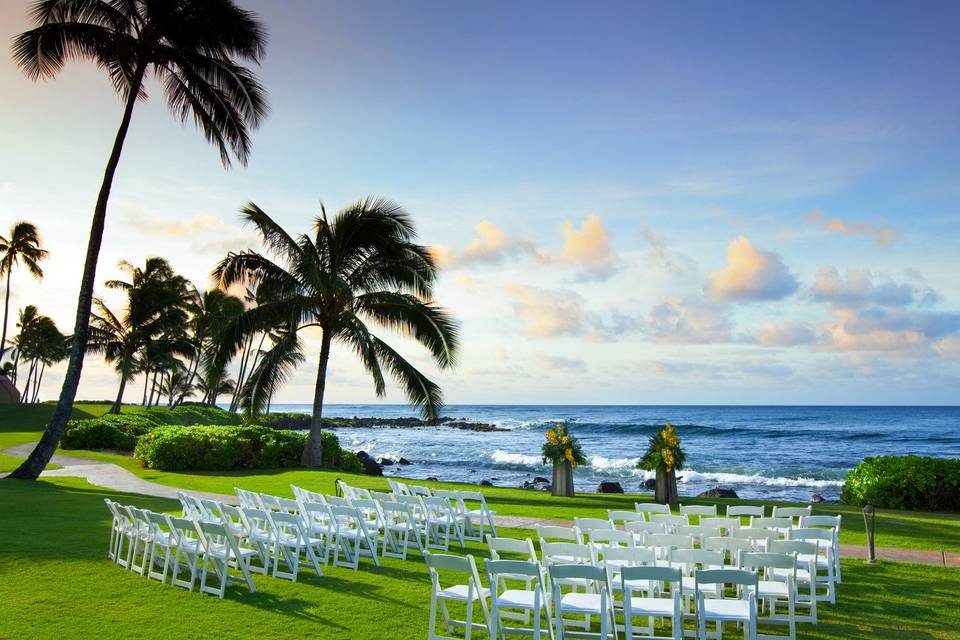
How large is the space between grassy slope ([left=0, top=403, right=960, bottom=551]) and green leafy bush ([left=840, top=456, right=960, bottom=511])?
829 millimetres

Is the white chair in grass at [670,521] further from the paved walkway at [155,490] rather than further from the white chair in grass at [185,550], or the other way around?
the white chair in grass at [185,550]

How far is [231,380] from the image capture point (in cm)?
6662

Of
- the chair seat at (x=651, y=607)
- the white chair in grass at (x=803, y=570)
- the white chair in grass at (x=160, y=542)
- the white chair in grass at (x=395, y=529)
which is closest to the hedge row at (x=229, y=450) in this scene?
the white chair in grass at (x=395, y=529)

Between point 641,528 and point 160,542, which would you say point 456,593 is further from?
point 160,542

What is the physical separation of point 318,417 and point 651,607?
16179 millimetres

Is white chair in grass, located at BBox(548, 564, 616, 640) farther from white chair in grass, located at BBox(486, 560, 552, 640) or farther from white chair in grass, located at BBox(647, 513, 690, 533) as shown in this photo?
white chair in grass, located at BBox(647, 513, 690, 533)

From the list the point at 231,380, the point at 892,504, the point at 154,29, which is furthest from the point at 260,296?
the point at 231,380

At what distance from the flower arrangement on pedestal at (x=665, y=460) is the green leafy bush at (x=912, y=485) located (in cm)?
457

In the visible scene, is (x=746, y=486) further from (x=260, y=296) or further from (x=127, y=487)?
(x=127, y=487)

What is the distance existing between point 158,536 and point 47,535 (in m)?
3.25

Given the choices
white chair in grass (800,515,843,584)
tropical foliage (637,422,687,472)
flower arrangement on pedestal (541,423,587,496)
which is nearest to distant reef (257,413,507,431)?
flower arrangement on pedestal (541,423,587,496)

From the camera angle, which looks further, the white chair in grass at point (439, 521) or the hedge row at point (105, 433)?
the hedge row at point (105, 433)

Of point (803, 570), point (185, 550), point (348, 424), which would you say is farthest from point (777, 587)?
point (348, 424)

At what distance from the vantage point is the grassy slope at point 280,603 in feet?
20.1
